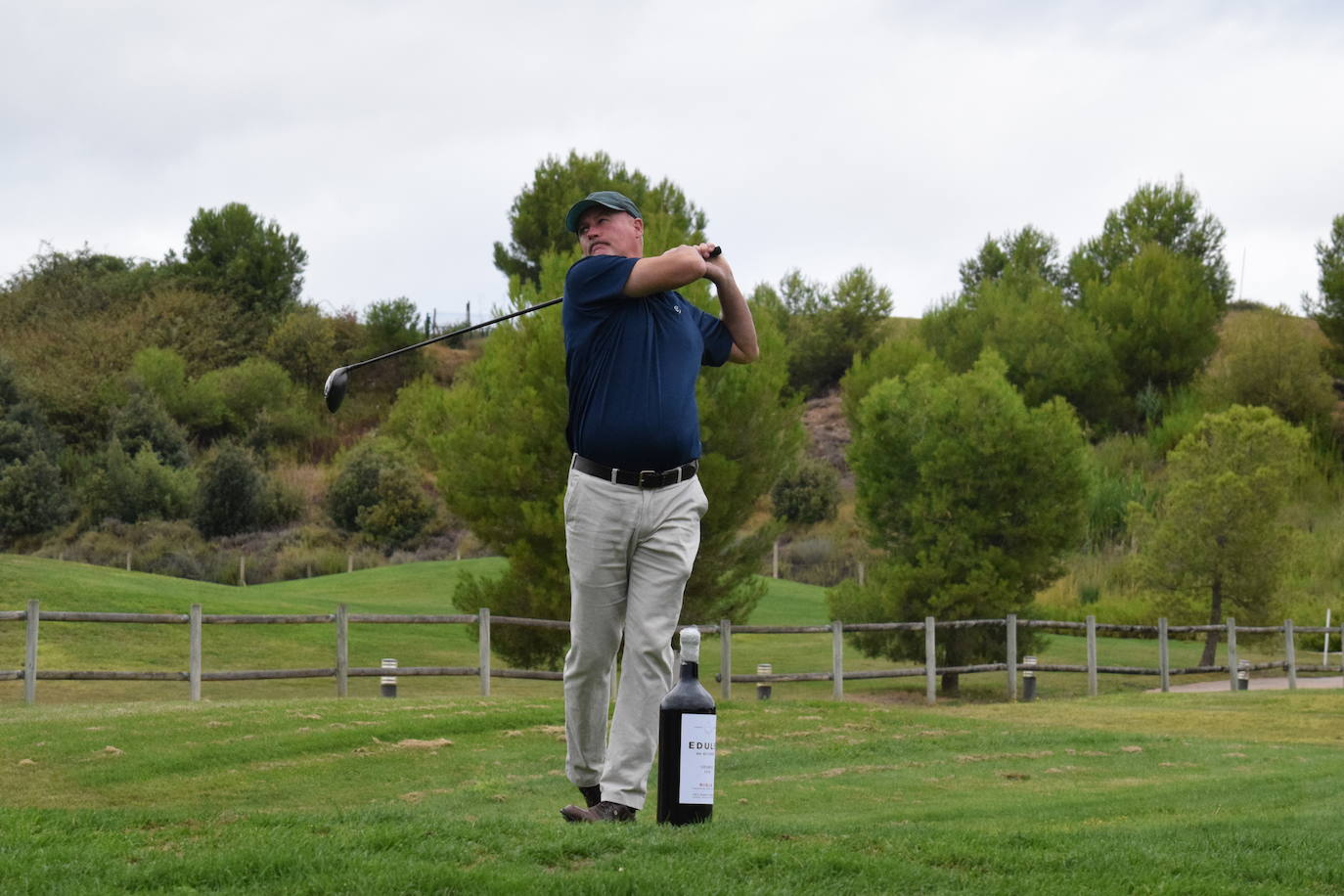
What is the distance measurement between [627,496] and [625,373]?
1.37ft

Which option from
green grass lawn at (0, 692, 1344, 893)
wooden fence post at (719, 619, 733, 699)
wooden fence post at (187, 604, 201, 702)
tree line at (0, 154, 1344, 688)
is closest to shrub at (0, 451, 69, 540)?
tree line at (0, 154, 1344, 688)

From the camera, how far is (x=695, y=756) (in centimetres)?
473

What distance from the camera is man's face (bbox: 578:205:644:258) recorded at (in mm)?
5191

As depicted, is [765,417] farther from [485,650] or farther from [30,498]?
[30,498]

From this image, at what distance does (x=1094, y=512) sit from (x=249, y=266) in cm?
3852

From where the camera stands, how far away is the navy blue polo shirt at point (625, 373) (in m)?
4.93

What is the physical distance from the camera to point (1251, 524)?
26.5 metres

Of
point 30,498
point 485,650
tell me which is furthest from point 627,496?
point 30,498

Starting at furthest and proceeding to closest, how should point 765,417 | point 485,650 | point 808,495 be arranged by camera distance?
point 808,495
point 765,417
point 485,650

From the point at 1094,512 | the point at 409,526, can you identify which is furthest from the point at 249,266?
the point at 1094,512

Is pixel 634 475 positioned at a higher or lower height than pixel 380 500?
lower

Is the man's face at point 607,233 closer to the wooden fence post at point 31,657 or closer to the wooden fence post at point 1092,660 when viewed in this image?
the wooden fence post at point 31,657

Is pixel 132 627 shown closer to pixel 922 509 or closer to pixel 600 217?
pixel 922 509

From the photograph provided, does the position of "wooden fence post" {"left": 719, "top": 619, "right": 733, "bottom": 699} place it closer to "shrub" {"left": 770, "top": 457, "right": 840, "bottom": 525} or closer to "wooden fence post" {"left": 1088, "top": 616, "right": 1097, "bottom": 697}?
"wooden fence post" {"left": 1088, "top": 616, "right": 1097, "bottom": 697}
